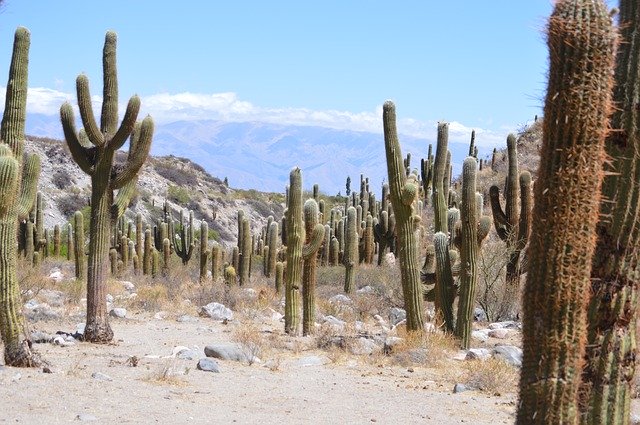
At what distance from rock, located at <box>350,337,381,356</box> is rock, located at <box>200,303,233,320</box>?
5182 millimetres

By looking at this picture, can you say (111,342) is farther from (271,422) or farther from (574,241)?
(574,241)

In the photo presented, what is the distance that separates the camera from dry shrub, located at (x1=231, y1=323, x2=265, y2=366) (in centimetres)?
1246

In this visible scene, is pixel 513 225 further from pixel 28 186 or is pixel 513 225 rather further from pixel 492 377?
pixel 28 186

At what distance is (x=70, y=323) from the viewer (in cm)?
1590

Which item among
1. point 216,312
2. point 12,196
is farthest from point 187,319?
point 12,196

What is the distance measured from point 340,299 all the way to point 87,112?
961 cm

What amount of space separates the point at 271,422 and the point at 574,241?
464 centimetres

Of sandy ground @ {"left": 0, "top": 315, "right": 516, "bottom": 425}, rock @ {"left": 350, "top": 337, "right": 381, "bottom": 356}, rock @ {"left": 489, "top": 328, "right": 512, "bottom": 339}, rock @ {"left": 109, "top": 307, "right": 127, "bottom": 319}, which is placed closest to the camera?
sandy ground @ {"left": 0, "top": 315, "right": 516, "bottom": 425}

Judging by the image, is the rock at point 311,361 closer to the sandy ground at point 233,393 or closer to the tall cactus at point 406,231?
the sandy ground at point 233,393

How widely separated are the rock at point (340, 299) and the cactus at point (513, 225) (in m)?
3.87

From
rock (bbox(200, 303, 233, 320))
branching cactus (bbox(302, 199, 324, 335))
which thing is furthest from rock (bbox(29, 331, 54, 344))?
rock (bbox(200, 303, 233, 320))

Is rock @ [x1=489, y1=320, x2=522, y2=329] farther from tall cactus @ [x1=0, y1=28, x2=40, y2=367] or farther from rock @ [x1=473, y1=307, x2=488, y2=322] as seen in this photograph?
tall cactus @ [x1=0, y1=28, x2=40, y2=367]

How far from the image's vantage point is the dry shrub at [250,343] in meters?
12.5

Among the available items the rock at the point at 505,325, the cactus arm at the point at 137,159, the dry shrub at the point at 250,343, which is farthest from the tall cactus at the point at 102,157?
the rock at the point at 505,325
